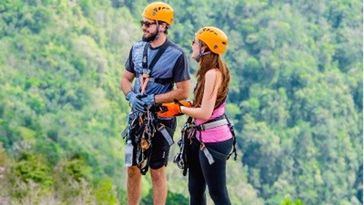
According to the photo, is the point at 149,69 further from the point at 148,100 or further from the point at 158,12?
the point at 158,12

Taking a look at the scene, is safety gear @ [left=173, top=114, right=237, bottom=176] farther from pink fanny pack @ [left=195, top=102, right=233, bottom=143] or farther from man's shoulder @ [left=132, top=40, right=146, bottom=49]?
man's shoulder @ [left=132, top=40, right=146, bottom=49]

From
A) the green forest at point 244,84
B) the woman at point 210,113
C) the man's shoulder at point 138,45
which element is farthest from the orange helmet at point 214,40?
the green forest at point 244,84

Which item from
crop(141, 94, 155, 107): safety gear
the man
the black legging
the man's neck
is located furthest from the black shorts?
the man's neck

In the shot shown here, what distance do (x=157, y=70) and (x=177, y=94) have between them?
19cm

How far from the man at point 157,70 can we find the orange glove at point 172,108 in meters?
0.09

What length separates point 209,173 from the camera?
5.22m

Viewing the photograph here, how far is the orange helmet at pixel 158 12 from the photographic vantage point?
18.0 ft

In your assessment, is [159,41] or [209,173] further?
[159,41]

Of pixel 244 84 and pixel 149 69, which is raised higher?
pixel 244 84

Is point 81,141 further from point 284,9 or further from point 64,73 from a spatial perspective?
point 284,9

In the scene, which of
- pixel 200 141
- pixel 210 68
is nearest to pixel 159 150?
pixel 200 141

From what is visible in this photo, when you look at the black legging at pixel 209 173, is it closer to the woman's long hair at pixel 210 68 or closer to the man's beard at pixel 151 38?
the woman's long hair at pixel 210 68

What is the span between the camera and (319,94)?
231ft

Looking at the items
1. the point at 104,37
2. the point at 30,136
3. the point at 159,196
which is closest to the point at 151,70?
the point at 159,196
